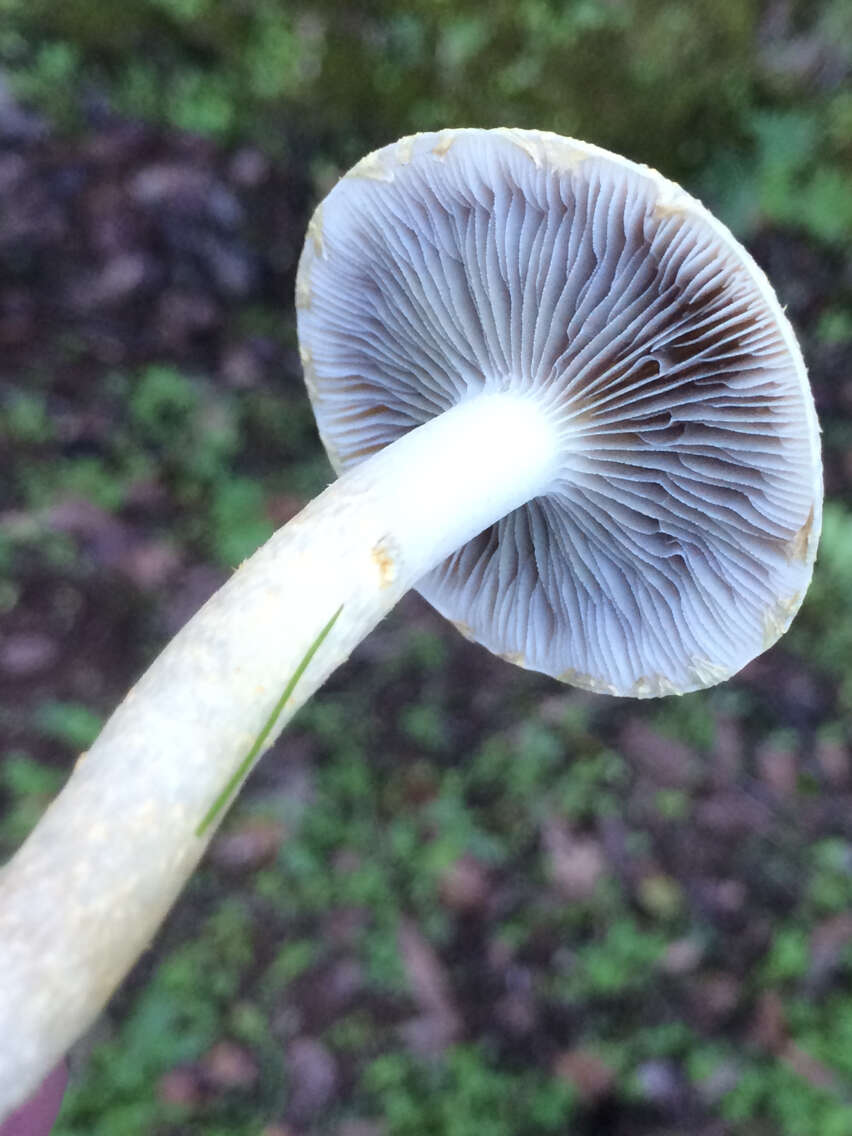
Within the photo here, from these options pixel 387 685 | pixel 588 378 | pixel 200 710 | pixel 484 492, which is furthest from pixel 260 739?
pixel 387 685

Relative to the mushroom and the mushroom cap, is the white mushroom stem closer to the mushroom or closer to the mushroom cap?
the mushroom

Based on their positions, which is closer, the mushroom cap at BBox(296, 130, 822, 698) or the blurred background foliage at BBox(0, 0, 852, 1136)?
the mushroom cap at BBox(296, 130, 822, 698)

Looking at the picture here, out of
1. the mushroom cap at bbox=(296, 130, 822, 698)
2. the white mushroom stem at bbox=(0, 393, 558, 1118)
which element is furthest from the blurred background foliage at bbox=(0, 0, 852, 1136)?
the white mushroom stem at bbox=(0, 393, 558, 1118)

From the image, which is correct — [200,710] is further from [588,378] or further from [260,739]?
[588,378]

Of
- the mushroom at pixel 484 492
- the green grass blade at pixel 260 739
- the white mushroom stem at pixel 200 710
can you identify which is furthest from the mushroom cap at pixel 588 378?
the green grass blade at pixel 260 739

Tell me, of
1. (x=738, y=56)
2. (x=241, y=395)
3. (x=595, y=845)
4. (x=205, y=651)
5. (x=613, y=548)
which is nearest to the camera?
(x=205, y=651)

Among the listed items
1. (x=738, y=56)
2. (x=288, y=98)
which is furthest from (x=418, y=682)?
(x=738, y=56)

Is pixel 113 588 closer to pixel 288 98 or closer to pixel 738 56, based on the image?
pixel 288 98
